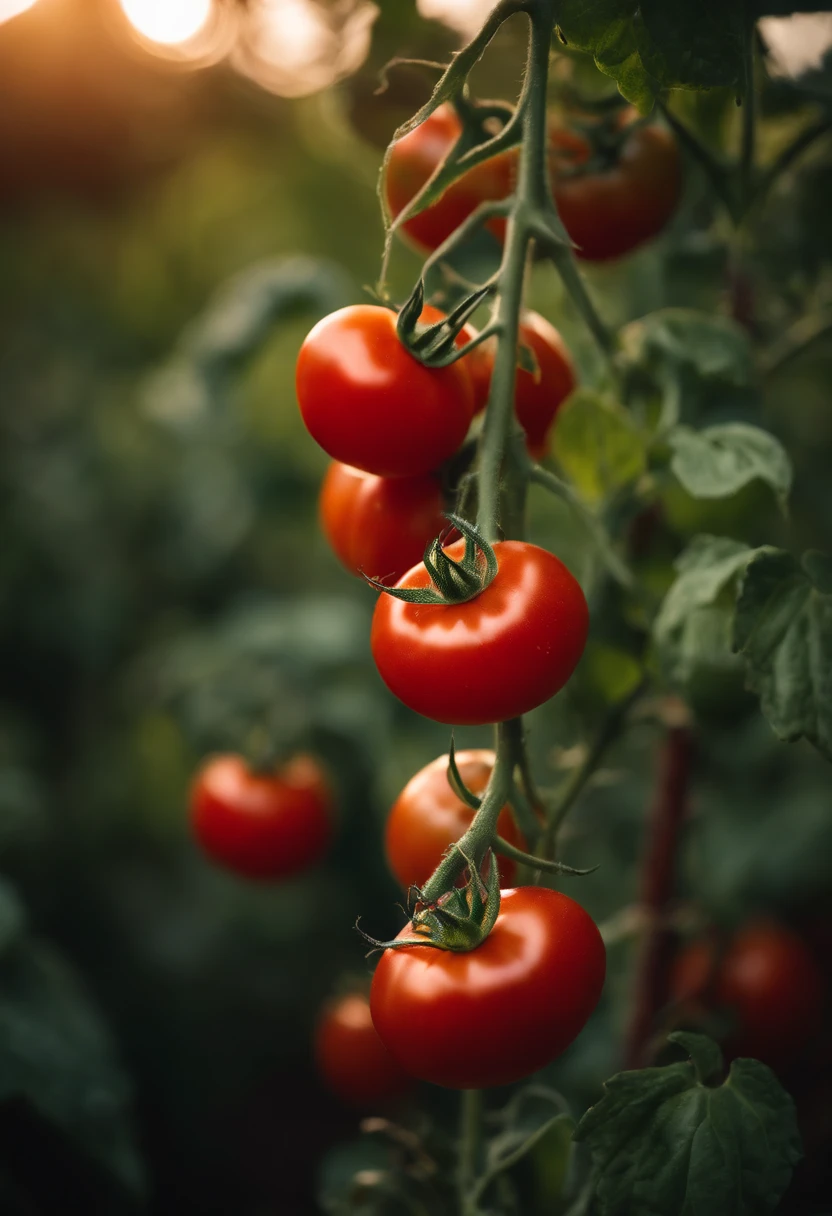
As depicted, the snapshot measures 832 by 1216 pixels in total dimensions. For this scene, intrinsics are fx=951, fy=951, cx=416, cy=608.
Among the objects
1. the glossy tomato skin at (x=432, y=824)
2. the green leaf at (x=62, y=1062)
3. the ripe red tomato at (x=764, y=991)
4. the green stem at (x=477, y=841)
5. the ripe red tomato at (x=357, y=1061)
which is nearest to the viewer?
the green stem at (x=477, y=841)

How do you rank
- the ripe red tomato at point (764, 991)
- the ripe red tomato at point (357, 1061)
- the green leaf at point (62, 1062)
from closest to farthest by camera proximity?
the green leaf at point (62, 1062) → the ripe red tomato at point (764, 991) → the ripe red tomato at point (357, 1061)

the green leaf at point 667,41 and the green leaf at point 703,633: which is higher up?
the green leaf at point 667,41

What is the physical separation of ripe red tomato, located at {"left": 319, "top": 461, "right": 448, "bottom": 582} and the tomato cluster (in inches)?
9.0

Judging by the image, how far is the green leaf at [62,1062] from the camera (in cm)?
91

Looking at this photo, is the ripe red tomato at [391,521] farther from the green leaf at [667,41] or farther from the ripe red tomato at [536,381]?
the green leaf at [667,41]

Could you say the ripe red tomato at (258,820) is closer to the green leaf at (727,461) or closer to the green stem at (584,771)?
the green stem at (584,771)

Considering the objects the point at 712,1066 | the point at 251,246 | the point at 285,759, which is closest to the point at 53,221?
the point at 251,246

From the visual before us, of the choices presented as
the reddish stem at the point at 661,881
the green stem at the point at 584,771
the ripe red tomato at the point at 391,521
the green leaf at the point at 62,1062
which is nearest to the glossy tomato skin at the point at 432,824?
the green stem at the point at 584,771

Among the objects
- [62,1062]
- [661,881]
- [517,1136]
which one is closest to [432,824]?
[517,1136]

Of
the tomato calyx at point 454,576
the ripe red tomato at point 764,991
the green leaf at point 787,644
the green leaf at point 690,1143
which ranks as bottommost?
the ripe red tomato at point 764,991

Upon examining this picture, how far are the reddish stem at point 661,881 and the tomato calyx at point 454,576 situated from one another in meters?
0.52

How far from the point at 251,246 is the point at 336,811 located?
144cm

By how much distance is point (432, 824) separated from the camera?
0.63 metres

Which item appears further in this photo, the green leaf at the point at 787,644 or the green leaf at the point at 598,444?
the green leaf at the point at 598,444
